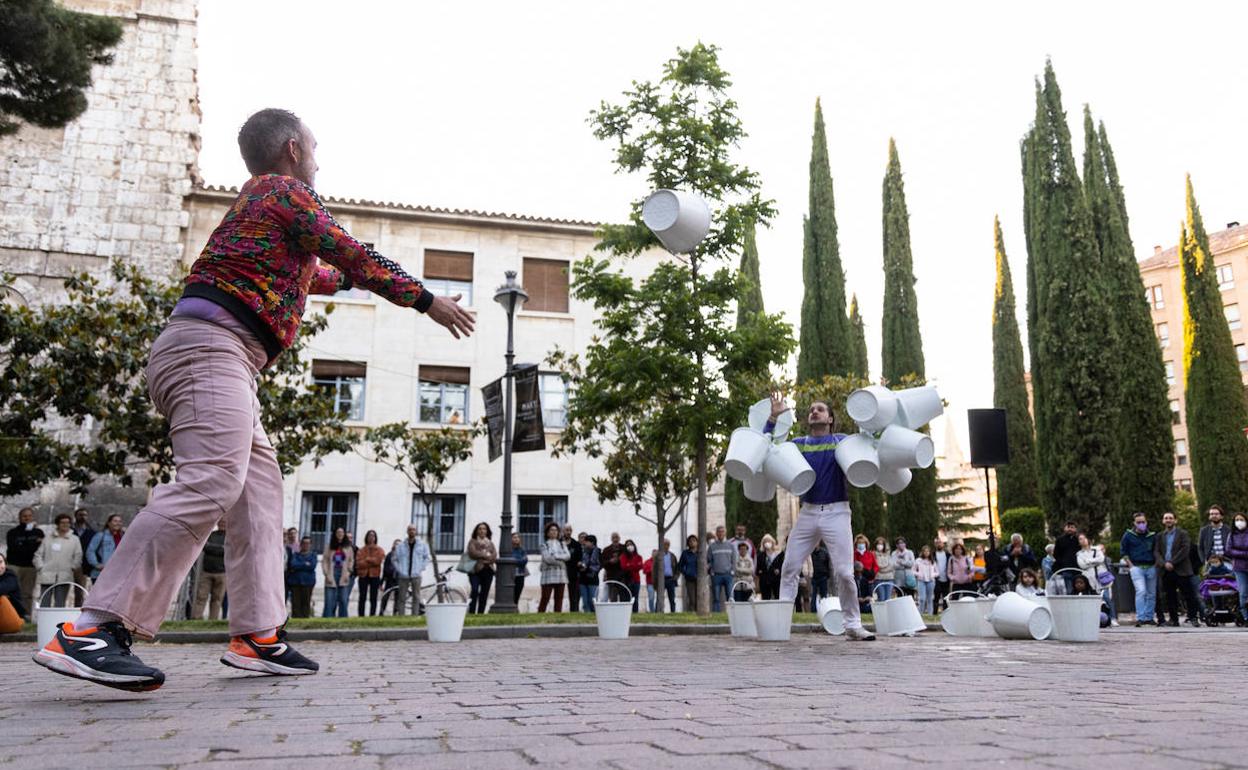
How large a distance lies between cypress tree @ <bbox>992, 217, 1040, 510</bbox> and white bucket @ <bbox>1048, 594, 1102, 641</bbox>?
1121 inches

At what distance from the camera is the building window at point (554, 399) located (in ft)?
82.8

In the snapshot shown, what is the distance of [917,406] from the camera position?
25.7ft

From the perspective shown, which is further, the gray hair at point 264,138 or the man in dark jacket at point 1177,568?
the man in dark jacket at point 1177,568

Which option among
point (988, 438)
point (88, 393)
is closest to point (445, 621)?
point (88, 393)

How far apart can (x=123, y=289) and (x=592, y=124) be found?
42.3ft

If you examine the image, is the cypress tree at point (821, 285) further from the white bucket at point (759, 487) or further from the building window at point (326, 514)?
the white bucket at point (759, 487)

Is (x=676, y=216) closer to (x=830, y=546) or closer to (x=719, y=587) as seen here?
(x=830, y=546)

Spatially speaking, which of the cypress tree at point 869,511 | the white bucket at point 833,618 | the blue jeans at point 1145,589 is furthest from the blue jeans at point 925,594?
the white bucket at point 833,618

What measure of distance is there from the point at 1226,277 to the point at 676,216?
6563cm

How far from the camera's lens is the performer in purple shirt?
781cm

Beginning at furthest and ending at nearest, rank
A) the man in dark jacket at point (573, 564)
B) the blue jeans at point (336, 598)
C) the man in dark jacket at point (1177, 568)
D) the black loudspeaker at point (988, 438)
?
the man in dark jacket at point (573, 564), the blue jeans at point (336, 598), the man in dark jacket at point (1177, 568), the black loudspeaker at point (988, 438)

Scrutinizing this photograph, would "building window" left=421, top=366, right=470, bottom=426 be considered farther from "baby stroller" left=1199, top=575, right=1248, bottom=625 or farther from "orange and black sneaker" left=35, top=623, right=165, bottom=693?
"orange and black sneaker" left=35, top=623, right=165, bottom=693

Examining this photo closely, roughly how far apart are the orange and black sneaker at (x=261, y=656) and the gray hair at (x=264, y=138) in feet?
6.35

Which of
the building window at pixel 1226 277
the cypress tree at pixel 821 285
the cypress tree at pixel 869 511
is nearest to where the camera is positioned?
the cypress tree at pixel 869 511
